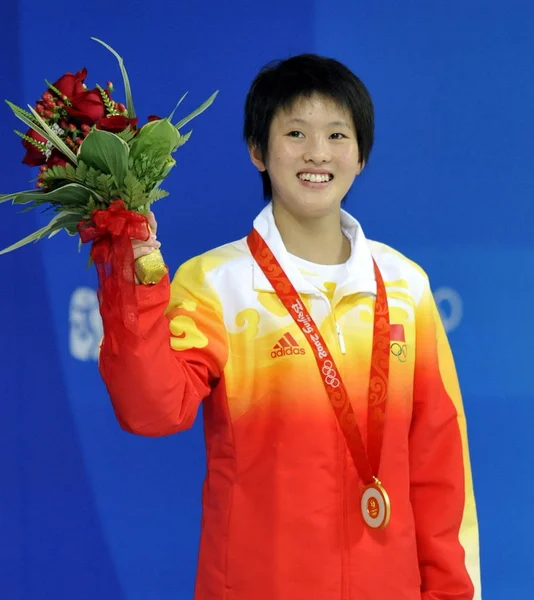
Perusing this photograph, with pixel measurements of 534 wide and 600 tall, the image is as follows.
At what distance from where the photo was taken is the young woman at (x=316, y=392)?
5.47 ft

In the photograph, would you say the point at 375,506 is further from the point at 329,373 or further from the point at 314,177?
the point at 314,177

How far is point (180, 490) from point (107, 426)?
264 mm

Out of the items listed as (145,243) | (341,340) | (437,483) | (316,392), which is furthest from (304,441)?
(145,243)

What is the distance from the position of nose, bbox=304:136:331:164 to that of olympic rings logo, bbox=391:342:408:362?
0.37 meters

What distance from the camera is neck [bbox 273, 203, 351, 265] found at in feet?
6.05

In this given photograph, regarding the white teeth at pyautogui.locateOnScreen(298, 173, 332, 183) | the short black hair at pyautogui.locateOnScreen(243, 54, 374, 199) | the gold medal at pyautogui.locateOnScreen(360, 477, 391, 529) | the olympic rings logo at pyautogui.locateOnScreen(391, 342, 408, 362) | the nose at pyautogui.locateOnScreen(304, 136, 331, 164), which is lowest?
the gold medal at pyautogui.locateOnScreen(360, 477, 391, 529)

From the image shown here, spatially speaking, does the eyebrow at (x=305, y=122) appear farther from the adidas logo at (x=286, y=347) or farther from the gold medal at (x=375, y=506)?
the gold medal at (x=375, y=506)

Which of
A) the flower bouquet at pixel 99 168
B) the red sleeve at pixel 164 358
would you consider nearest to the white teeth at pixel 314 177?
the red sleeve at pixel 164 358

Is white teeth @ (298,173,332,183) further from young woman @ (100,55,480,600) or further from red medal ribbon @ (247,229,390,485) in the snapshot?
red medal ribbon @ (247,229,390,485)

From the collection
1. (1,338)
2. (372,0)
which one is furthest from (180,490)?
(372,0)

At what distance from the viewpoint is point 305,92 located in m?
1.82

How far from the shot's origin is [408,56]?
2.53 meters

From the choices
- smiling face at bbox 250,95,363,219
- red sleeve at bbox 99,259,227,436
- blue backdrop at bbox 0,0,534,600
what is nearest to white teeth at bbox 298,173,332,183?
smiling face at bbox 250,95,363,219

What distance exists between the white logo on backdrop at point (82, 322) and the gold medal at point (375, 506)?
1052mm
